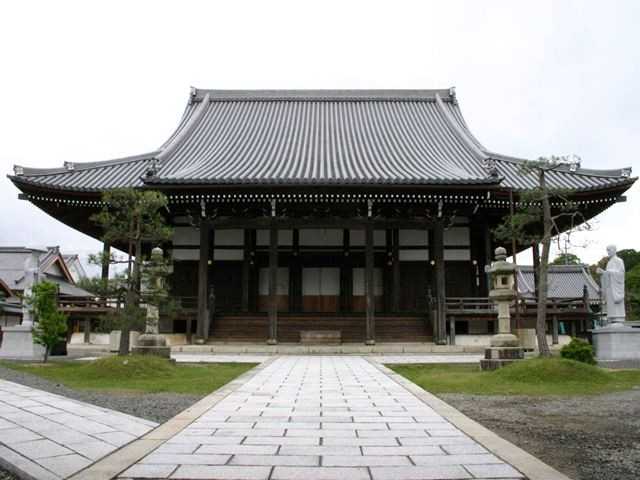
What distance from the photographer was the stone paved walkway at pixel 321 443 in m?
3.76

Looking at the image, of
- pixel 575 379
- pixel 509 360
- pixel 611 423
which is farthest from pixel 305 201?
pixel 611 423

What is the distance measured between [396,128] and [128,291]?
16495mm

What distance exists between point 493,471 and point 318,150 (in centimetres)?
1882

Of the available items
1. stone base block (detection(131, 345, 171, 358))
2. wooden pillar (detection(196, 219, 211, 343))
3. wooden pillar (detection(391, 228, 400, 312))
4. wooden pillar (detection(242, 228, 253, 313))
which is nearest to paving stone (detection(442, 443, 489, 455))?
stone base block (detection(131, 345, 171, 358))

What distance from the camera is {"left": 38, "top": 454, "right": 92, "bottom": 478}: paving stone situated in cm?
371

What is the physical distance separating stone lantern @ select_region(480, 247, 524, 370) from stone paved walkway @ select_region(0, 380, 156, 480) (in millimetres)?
7459

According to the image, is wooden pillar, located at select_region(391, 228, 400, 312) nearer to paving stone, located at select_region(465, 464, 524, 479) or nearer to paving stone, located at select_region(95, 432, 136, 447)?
paving stone, located at select_region(95, 432, 136, 447)

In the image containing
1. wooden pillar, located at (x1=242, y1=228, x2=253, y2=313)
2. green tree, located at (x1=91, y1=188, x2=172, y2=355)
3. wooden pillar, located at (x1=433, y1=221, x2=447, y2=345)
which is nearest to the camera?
green tree, located at (x1=91, y1=188, x2=172, y2=355)

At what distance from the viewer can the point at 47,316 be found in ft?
40.9

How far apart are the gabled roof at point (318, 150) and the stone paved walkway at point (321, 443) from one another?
395 inches

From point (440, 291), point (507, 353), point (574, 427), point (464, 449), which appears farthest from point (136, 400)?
point (440, 291)

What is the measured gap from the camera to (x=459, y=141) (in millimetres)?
23172

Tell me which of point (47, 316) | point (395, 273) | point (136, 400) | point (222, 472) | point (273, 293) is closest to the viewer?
point (222, 472)

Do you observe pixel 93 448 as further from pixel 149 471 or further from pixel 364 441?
pixel 364 441
